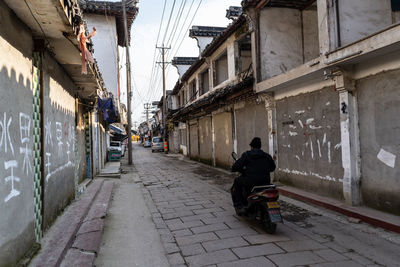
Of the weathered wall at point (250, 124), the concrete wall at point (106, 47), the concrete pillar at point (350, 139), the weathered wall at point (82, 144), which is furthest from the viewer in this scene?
the concrete wall at point (106, 47)

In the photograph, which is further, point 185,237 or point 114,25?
point 114,25

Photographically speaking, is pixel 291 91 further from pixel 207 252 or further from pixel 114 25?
pixel 114 25

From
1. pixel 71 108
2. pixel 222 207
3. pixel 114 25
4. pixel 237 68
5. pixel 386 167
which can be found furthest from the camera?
pixel 114 25

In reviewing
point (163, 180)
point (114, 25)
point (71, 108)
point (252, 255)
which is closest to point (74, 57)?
point (71, 108)

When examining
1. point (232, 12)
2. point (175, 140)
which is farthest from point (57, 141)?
point (175, 140)

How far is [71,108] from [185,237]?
5.24 m

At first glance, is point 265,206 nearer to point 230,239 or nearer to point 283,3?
point 230,239

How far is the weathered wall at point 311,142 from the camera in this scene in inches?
266

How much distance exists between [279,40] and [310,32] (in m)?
1.21

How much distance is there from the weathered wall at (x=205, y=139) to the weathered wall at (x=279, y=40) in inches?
303

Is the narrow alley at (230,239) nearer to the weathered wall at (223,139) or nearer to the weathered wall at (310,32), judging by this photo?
the weathered wall at (310,32)

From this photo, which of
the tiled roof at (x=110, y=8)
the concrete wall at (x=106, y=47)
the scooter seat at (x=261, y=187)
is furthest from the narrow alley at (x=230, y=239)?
the tiled roof at (x=110, y=8)

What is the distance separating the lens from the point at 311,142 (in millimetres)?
7609

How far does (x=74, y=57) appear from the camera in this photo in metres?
5.93
